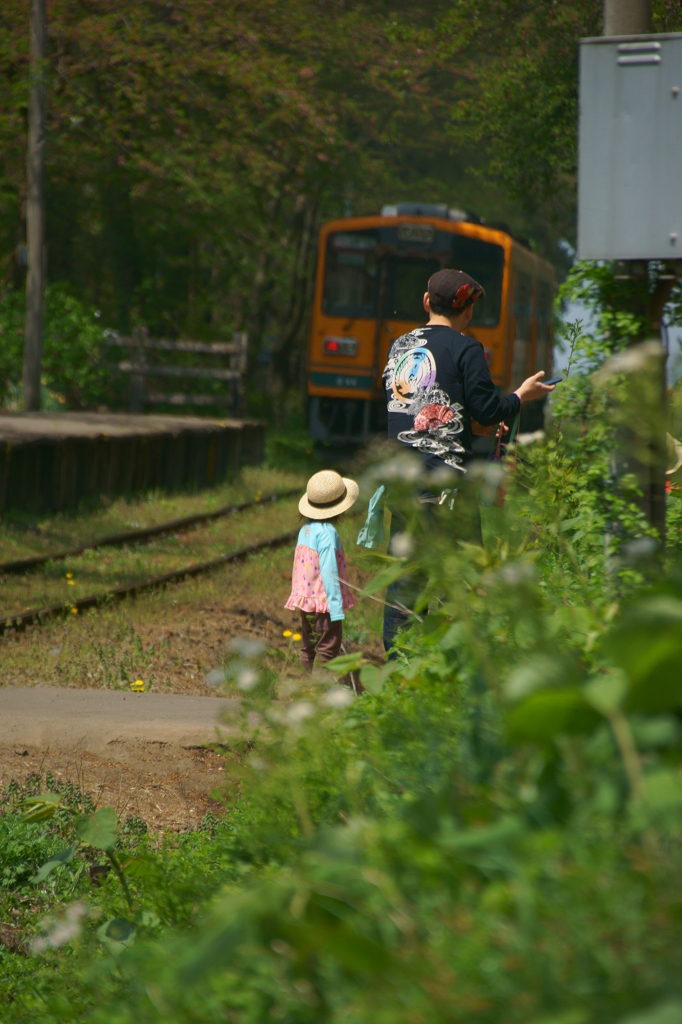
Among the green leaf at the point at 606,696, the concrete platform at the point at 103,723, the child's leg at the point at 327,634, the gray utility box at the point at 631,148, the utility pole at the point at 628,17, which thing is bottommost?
the concrete platform at the point at 103,723

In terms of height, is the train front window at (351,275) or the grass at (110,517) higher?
the train front window at (351,275)

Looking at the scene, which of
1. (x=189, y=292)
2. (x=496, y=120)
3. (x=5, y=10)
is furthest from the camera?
(x=189, y=292)

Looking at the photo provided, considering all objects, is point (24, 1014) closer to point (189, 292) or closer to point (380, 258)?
point (380, 258)

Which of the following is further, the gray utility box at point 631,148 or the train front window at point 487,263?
the train front window at point 487,263

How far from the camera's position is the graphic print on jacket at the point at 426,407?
14.3 ft

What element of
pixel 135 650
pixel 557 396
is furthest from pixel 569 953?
pixel 135 650

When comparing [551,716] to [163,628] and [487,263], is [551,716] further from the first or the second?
[487,263]

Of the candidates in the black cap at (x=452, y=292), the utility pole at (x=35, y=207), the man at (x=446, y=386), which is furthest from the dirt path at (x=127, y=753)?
the utility pole at (x=35, y=207)

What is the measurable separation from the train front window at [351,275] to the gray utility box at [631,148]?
11.7 metres

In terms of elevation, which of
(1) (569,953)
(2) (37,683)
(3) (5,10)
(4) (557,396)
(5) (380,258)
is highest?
(3) (5,10)

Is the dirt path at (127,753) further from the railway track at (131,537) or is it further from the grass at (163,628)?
the railway track at (131,537)

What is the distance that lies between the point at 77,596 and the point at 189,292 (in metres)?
17.9

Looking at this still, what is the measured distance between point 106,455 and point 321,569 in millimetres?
7631

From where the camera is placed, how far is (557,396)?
12.5 feet
